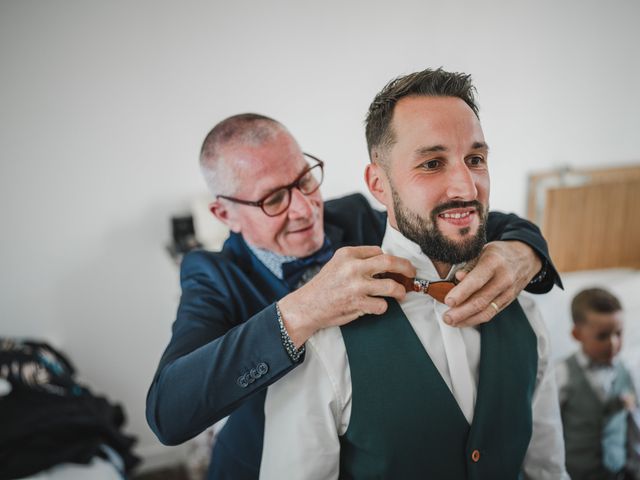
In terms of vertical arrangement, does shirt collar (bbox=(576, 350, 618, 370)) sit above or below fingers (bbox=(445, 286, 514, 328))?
below

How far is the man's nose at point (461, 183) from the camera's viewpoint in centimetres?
58

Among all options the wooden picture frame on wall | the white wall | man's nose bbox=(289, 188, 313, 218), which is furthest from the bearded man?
the wooden picture frame on wall

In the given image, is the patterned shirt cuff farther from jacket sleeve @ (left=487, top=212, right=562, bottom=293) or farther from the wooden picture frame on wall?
the wooden picture frame on wall

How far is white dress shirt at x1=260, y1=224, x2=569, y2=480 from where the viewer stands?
0.74 meters

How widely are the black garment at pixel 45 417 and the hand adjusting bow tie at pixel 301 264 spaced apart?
1254mm

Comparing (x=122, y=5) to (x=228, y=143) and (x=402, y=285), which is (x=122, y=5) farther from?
(x=402, y=285)

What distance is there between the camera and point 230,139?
100 cm

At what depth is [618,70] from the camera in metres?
1.06

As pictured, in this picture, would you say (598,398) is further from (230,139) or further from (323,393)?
(230,139)

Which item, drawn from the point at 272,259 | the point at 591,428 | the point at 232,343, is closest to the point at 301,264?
the point at 272,259

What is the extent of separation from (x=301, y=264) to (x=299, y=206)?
0.45 feet

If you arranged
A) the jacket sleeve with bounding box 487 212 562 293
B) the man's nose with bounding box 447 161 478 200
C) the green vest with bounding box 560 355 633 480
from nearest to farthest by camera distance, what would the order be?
the man's nose with bounding box 447 161 478 200 → the jacket sleeve with bounding box 487 212 562 293 → the green vest with bounding box 560 355 633 480

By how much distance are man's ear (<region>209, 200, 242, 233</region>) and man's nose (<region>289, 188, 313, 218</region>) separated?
0.16 metres

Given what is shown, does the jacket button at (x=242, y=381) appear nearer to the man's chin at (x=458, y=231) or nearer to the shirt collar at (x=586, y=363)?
the man's chin at (x=458, y=231)
